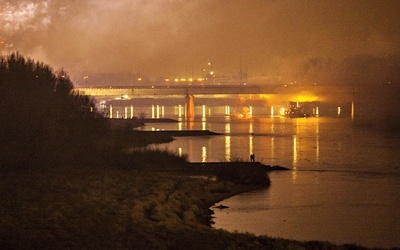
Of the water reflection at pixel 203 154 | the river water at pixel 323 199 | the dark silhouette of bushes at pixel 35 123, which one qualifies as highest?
the dark silhouette of bushes at pixel 35 123

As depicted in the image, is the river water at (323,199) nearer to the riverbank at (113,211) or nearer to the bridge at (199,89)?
the riverbank at (113,211)

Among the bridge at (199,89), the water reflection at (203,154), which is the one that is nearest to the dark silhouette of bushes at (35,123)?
the water reflection at (203,154)

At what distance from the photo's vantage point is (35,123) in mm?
36094

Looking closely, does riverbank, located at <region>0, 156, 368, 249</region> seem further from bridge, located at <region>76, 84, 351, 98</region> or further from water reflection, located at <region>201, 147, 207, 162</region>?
bridge, located at <region>76, 84, 351, 98</region>

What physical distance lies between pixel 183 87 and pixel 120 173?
9796 centimetres

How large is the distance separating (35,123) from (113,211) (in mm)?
16093

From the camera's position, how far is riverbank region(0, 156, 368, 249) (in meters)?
17.2

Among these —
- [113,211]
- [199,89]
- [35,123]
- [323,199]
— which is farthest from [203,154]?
[199,89]

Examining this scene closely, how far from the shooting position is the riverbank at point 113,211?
17188 millimetres

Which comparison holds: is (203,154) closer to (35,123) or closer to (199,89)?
(35,123)

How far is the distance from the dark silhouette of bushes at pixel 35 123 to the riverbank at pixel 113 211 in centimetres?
212

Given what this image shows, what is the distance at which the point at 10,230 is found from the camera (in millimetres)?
17328

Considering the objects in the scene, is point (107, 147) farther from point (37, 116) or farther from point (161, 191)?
point (161, 191)

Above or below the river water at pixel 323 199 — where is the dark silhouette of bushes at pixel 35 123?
above
